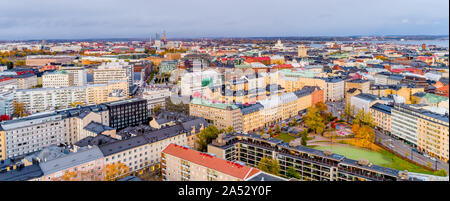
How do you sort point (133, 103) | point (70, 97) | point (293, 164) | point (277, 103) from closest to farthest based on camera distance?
point (293, 164), point (133, 103), point (277, 103), point (70, 97)

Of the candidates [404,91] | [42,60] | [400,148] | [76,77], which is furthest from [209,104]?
[42,60]

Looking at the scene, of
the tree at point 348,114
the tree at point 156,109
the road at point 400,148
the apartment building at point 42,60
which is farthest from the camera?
the apartment building at point 42,60

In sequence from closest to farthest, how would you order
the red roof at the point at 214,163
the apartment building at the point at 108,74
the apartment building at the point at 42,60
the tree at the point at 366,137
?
the red roof at the point at 214,163, the tree at the point at 366,137, the apartment building at the point at 108,74, the apartment building at the point at 42,60

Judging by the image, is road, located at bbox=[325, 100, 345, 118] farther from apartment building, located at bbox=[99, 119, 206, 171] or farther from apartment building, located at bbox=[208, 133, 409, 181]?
apartment building, located at bbox=[99, 119, 206, 171]

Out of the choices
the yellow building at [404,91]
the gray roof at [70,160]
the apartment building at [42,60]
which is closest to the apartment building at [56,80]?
the apartment building at [42,60]

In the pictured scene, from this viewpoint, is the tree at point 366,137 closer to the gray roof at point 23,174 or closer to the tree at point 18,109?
the gray roof at point 23,174
